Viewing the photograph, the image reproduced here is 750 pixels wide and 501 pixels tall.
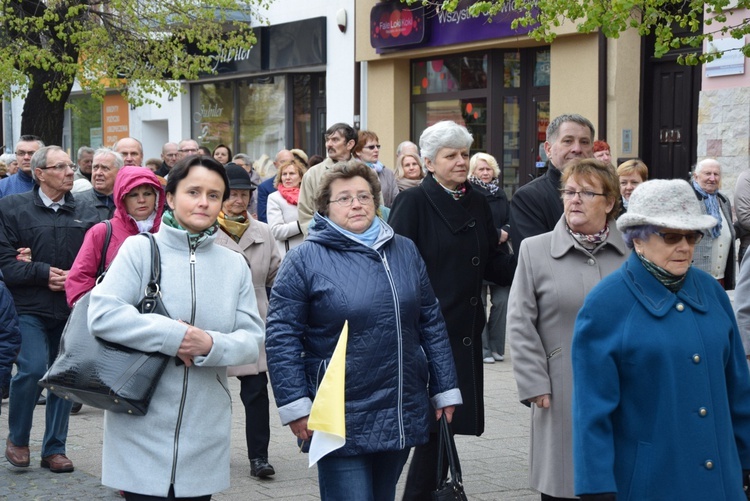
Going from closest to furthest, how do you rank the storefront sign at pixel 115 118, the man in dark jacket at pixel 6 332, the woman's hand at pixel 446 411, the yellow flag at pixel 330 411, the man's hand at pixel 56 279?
the yellow flag at pixel 330 411 < the woman's hand at pixel 446 411 < the man in dark jacket at pixel 6 332 < the man's hand at pixel 56 279 < the storefront sign at pixel 115 118

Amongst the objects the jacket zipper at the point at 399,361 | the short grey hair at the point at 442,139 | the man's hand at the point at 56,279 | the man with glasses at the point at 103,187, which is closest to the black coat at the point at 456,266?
the short grey hair at the point at 442,139

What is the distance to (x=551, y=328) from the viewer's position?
5465 millimetres

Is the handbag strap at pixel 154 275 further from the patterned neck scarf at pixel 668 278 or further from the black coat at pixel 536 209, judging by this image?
the black coat at pixel 536 209

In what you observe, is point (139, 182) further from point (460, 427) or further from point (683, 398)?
point (683, 398)

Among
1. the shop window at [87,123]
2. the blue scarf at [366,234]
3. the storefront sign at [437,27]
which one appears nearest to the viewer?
the blue scarf at [366,234]

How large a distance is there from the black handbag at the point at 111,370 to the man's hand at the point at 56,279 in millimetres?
3203

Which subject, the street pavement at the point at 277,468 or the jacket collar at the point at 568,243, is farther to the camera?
the street pavement at the point at 277,468

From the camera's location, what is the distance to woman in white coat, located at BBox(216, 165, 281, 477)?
7660 millimetres

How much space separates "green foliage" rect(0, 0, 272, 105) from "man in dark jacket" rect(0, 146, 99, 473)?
11.2m

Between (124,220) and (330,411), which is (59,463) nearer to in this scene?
(124,220)

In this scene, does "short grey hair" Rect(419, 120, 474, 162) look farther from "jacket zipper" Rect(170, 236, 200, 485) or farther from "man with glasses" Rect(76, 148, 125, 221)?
"man with glasses" Rect(76, 148, 125, 221)

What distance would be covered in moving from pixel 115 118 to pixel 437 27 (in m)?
13.7

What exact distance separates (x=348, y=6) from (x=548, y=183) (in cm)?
1756

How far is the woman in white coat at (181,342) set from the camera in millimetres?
4684
